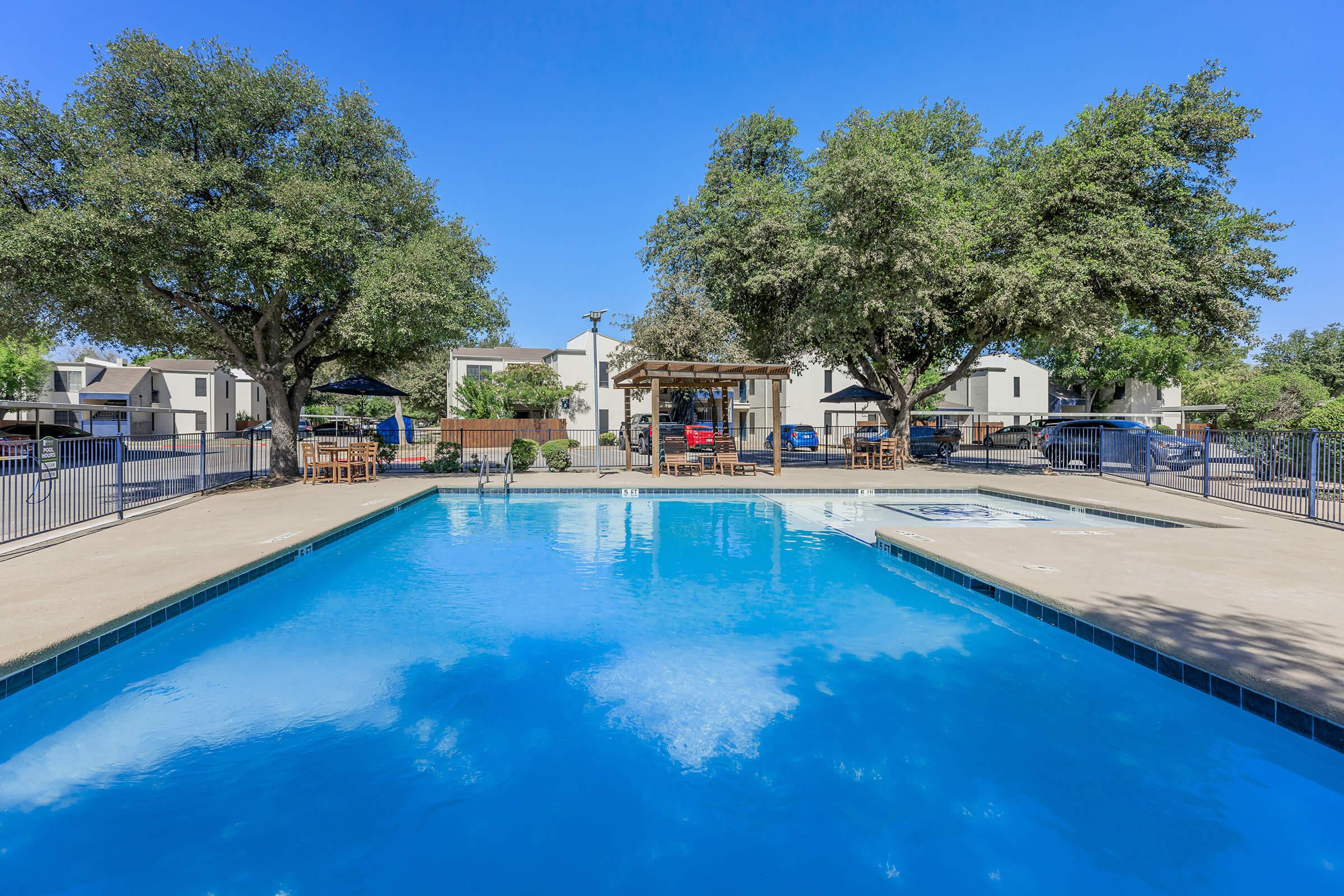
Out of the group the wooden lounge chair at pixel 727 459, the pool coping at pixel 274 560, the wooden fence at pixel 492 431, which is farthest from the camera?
the wooden fence at pixel 492 431

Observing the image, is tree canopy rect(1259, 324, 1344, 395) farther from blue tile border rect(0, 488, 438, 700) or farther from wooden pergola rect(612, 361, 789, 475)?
blue tile border rect(0, 488, 438, 700)

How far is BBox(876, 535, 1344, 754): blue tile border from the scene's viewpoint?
301 cm

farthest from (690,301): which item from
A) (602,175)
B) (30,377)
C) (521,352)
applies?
(30,377)

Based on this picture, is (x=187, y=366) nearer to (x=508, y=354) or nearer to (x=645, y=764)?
(x=508, y=354)

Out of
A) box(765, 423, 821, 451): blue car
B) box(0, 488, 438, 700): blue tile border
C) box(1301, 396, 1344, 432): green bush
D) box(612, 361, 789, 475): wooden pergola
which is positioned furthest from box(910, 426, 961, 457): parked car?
box(0, 488, 438, 700): blue tile border

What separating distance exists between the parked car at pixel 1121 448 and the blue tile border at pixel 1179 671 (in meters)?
10.5

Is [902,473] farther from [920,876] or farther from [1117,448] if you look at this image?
[920,876]

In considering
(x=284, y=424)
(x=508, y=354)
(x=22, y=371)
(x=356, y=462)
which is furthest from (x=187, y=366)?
(x=356, y=462)

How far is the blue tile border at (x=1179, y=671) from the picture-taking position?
301cm

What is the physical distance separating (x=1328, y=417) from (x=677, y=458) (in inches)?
485

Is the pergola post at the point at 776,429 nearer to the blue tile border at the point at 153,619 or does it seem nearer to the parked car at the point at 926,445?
the parked car at the point at 926,445

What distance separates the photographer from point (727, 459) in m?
15.8

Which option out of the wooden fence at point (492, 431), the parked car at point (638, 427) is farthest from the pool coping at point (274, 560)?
the wooden fence at point (492, 431)

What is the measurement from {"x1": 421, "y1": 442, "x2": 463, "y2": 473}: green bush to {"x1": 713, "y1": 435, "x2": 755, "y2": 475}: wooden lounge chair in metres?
7.01
